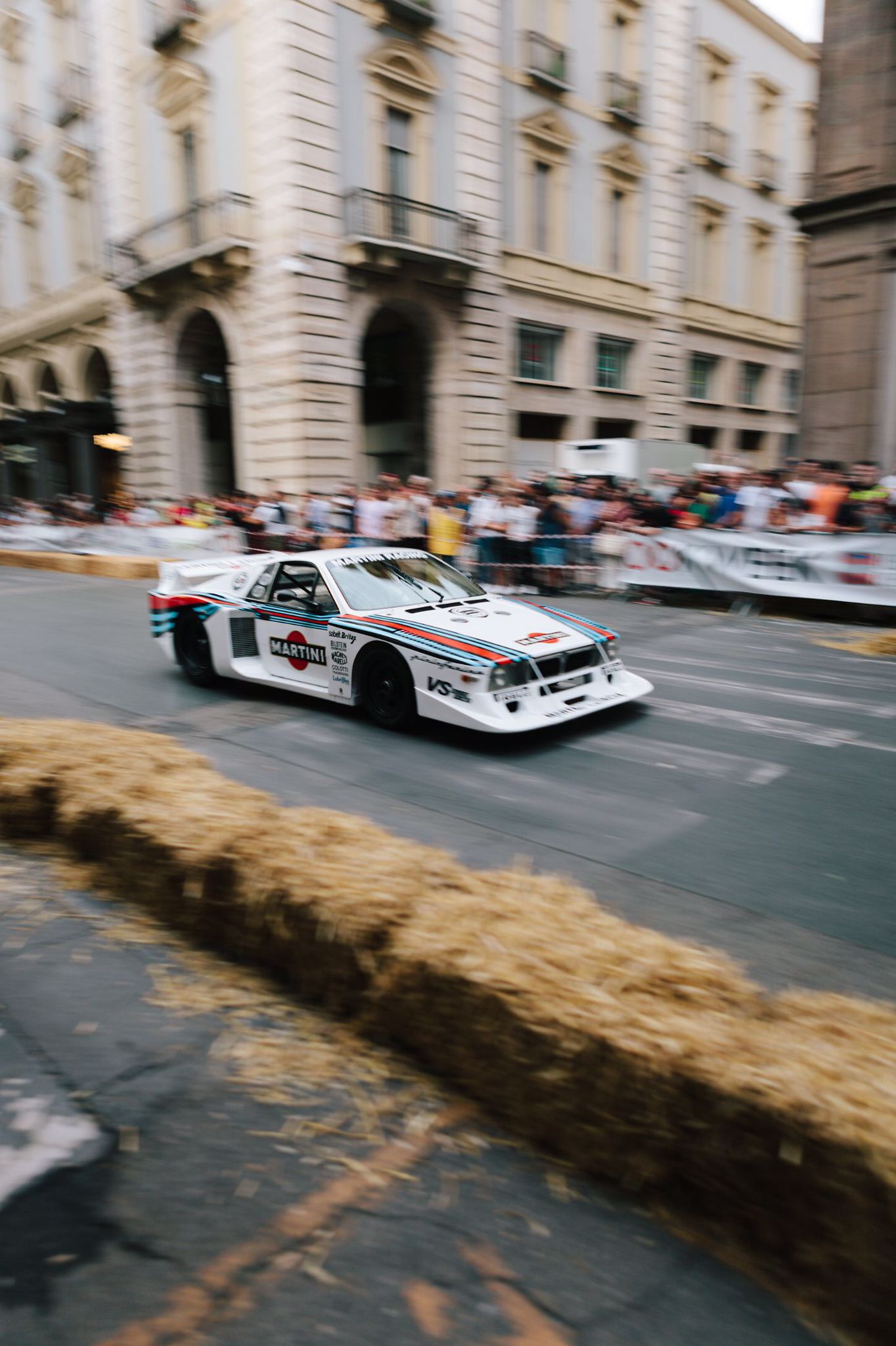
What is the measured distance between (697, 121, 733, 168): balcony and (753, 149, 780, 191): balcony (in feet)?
7.24

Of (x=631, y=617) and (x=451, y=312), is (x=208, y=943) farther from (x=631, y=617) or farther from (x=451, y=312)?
(x=451, y=312)

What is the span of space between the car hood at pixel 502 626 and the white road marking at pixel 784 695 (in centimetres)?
151

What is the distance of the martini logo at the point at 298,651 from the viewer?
7.39m

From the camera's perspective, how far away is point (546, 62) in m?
25.4

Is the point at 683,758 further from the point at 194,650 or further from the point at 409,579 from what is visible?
the point at 194,650

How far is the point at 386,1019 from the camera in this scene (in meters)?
2.90

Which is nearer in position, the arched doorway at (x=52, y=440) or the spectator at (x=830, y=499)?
the spectator at (x=830, y=499)

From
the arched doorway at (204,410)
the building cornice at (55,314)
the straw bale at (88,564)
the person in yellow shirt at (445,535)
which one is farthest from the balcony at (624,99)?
the straw bale at (88,564)

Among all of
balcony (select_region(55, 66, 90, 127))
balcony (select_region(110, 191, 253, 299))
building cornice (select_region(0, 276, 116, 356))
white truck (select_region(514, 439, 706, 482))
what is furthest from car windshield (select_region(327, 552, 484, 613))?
balcony (select_region(55, 66, 90, 127))

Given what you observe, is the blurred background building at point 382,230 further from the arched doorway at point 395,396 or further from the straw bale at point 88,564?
the straw bale at point 88,564

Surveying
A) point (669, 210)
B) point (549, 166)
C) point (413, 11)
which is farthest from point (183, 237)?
point (669, 210)

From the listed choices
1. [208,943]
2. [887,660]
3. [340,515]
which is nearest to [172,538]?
[340,515]

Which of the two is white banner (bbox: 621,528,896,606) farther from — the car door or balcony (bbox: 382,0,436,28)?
balcony (bbox: 382,0,436,28)

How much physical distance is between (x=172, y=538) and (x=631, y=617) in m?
12.0
